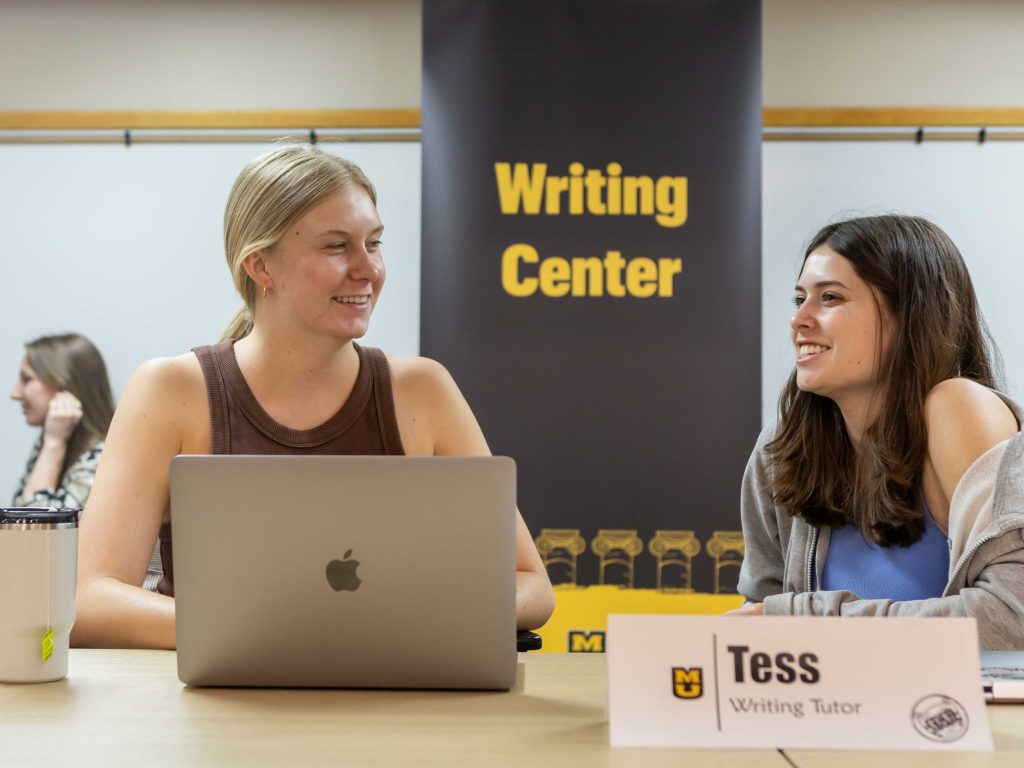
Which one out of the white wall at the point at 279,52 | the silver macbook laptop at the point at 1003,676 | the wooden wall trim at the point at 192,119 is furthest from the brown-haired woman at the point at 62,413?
the silver macbook laptop at the point at 1003,676

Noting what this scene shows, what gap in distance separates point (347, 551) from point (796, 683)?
1.50ft

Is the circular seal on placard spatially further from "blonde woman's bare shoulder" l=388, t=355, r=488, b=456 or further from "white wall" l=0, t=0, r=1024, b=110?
"white wall" l=0, t=0, r=1024, b=110

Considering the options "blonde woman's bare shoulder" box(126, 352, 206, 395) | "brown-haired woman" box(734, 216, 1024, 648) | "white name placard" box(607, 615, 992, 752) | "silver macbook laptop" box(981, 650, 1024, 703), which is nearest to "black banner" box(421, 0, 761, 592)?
"brown-haired woman" box(734, 216, 1024, 648)

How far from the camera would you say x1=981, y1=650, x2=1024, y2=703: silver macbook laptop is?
1157 millimetres

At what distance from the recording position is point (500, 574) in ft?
3.78

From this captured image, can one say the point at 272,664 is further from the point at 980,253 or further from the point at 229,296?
the point at 980,253

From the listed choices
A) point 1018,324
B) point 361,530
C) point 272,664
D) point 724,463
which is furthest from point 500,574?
point 1018,324

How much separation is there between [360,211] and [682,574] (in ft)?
5.72

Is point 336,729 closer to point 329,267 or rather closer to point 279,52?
point 329,267

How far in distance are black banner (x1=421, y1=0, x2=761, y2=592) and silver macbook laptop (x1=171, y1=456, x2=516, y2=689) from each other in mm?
2068

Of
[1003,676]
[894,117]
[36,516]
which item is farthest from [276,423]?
[894,117]

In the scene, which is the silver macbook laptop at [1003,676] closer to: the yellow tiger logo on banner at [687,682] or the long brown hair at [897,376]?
the yellow tiger logo on banner at [687,682]

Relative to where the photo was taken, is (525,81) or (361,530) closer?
(361,530)

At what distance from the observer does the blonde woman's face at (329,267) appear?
6.32 ft
